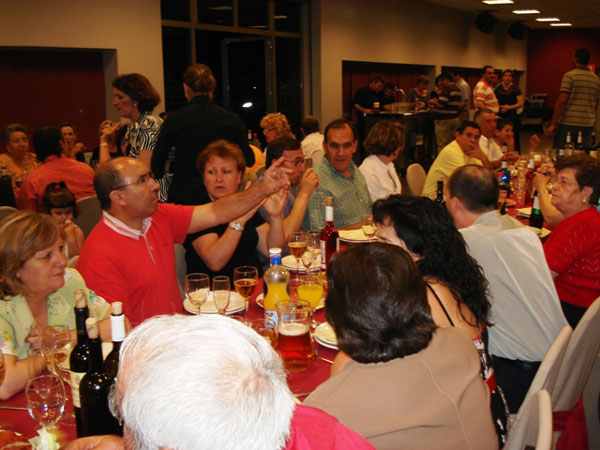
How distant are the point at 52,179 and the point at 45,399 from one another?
11.9 ft

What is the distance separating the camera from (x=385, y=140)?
4738 mm

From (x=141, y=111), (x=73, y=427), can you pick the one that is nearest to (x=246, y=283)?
(x=73, y=427)

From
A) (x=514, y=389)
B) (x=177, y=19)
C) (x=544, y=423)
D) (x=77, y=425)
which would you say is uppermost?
(x=177, y=19)

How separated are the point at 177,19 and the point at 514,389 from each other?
814cm

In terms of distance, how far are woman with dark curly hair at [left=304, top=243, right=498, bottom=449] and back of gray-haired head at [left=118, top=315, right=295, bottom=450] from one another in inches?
17.6

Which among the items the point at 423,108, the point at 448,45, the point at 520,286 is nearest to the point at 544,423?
the point at 520,286

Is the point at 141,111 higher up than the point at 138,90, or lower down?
lower down

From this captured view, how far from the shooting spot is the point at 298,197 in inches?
143

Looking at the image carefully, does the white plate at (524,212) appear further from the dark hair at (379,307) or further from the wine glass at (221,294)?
the dark hair at (379,307)

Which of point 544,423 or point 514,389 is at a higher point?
point 544,423

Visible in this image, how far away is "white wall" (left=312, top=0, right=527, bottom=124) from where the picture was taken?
11336 mm

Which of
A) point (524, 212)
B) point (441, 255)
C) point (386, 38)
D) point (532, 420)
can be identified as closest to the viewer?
point (532, 420)

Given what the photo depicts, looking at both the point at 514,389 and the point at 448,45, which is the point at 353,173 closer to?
the point at 514,389

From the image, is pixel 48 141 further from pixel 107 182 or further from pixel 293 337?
pixel 293 337
